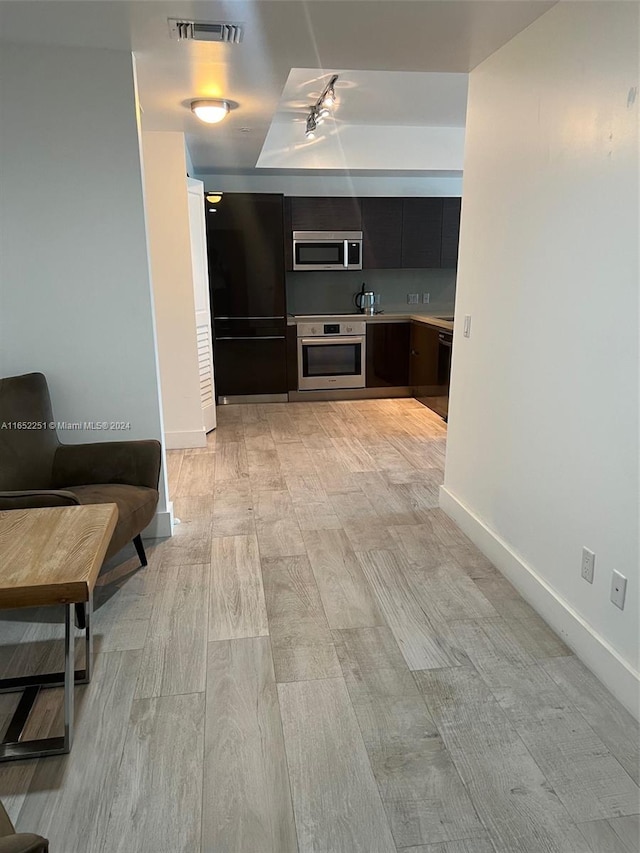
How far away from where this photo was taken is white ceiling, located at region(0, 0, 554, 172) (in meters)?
2.11

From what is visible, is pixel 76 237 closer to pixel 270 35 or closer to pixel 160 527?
pixel 270 35

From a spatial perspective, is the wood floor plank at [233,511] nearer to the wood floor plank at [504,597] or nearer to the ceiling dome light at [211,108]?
the wood floor plank at [504,597]

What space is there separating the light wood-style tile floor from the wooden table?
62mm

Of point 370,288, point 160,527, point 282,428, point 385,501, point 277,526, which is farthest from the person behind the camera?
point 370,288

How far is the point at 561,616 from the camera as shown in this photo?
2.22 meters

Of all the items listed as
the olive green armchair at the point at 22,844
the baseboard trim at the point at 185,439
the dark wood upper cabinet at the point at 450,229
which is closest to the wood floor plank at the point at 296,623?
the olive green armchair at the point at 22,844

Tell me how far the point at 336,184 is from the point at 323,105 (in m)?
2.00

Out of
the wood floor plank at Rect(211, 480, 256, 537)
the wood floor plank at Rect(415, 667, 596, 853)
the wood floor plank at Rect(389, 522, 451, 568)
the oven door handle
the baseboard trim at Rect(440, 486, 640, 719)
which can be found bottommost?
the wood floor plank at Rect(415, 667, 596, 853)

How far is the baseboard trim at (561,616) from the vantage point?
187 centimetres

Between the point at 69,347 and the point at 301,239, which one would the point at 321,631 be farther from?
the point at 301,239

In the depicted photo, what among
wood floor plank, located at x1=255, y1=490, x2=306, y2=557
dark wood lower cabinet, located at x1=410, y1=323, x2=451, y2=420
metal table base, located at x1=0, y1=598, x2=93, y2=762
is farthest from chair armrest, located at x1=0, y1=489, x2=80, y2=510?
dark wood lower cabinet, located at x1=410, y1=323, x2=451, y2=420
